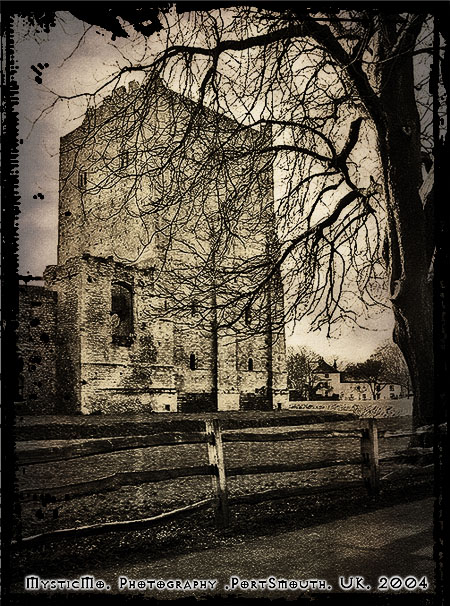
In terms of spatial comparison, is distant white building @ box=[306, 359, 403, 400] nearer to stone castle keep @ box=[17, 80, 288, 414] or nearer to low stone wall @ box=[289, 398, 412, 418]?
low stone wall @ box=[289, 398, 412, 418]

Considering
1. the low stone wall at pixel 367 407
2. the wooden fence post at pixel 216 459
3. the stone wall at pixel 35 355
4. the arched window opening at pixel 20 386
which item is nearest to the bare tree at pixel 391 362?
the low stone wall at pixel 367 407

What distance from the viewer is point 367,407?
12.6 feet

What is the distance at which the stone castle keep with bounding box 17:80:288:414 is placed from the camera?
136 inches

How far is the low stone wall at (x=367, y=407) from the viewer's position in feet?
12.1

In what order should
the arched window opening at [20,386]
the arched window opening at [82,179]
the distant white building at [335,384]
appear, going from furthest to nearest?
the distant white building at [335,384]
the arched window opening at [82,179]
the arched window opening at [20,386]

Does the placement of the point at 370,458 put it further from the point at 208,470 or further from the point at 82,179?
the point at 82,179

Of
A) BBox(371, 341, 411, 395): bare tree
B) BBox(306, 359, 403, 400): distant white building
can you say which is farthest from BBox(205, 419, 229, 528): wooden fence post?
BBox(371, 341, 411, 395): bare tree

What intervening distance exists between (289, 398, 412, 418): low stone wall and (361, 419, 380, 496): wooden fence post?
0.09m

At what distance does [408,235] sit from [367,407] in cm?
119

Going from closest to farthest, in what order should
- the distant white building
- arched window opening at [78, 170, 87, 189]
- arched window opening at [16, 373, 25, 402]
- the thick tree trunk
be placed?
arched window opening at [16, 373, 25, 402]
arched window opening at [78, 170, 87, 189]
the distant white building
the thick tree trunk

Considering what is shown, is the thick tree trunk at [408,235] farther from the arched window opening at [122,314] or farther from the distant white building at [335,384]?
the arched window opening at [122,314]

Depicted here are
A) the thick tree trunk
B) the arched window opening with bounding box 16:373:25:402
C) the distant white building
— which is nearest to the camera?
the arched window opening with bounding box 16:373:25:402

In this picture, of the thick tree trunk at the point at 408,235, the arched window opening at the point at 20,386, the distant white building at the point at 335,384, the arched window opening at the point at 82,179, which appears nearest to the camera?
the arched window opening at the point at 20,386

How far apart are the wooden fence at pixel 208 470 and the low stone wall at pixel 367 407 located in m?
0.10
